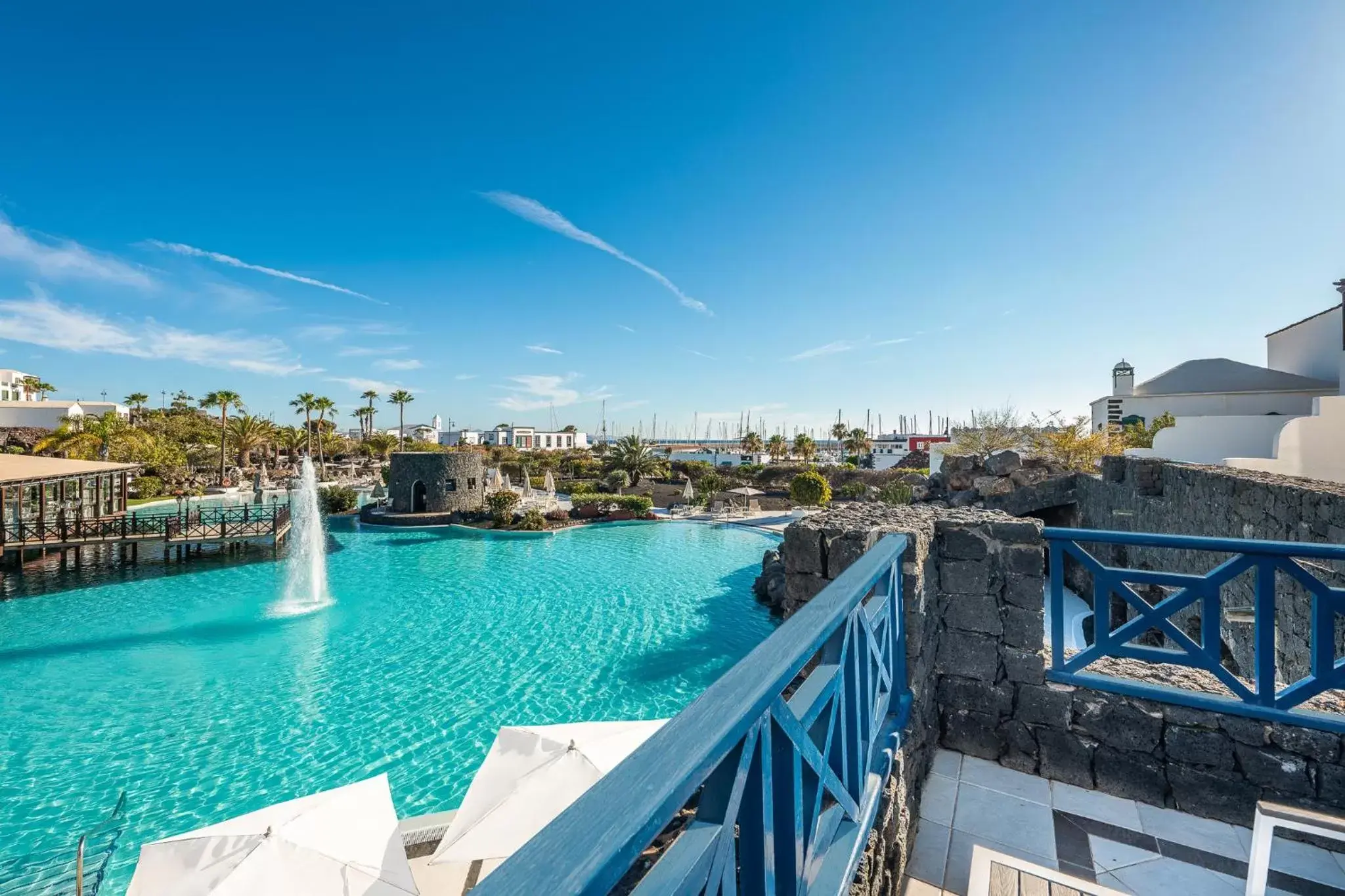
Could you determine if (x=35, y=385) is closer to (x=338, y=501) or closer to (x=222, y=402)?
(x=222, y=402)

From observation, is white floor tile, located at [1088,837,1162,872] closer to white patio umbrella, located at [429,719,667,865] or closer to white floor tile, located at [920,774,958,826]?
white floor tile, located at [920,774,958,826]

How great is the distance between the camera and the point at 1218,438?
12.5m

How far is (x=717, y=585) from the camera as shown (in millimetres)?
16188

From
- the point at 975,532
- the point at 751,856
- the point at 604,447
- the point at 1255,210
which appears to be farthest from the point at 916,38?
the point at 604,447

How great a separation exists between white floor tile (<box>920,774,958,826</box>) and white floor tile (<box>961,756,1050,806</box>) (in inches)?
4.8

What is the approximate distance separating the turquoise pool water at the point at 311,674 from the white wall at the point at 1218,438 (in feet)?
35.0

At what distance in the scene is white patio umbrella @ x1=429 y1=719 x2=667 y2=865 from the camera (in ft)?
16.6

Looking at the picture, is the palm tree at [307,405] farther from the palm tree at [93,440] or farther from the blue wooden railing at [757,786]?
the blue wooden railing at [757,786]

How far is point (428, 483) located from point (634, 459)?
12.1 meters

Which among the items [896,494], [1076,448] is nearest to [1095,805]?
[1076,448]

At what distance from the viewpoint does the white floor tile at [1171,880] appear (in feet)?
7.62

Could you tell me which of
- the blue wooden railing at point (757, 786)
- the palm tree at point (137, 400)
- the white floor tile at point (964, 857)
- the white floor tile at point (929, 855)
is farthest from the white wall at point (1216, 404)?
the palm tree at point (137, 400)

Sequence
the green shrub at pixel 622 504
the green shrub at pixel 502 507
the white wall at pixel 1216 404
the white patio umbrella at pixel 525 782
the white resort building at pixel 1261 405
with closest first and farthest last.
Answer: the white patio umbrella at pixel 525 782 → the white resort building at pixel 1261 405 → the white wall at pixel 1216 404 → the green shrub at pixel 502 507 → the green shrub at pixel 622 504

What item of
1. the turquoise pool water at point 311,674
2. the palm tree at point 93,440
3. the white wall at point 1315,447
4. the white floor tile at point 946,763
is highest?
the palm tree at point 93,440
